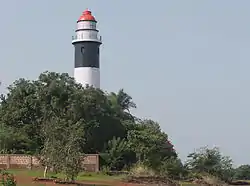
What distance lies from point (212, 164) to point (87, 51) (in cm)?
2156

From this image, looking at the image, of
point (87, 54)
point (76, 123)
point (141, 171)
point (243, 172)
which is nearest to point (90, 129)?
point (76, 123)

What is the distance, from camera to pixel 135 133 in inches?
1933

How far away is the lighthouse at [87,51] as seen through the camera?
2382 inches

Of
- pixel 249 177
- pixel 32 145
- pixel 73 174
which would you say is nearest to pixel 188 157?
pixel 32 145

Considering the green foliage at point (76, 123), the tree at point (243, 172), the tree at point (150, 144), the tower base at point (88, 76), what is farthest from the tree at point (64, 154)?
the tree at point (243, 172)

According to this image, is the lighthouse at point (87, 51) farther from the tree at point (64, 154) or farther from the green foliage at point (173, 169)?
the tree at point (64, 154)

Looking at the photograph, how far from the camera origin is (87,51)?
201 feet

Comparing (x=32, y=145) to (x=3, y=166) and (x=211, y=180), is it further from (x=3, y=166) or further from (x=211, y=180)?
(x=211, y=180)

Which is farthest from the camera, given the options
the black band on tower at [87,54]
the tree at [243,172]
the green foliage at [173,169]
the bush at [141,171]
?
the tree at [243,172]

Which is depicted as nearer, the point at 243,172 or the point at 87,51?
the point at 87,51

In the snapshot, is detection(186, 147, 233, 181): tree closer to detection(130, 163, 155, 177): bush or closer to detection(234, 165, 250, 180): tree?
detection(130, 163, 155, 177): bush

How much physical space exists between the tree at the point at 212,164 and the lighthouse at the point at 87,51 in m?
17.6

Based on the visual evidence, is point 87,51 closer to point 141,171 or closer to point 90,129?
point 90,129

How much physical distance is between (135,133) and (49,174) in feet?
45.4
